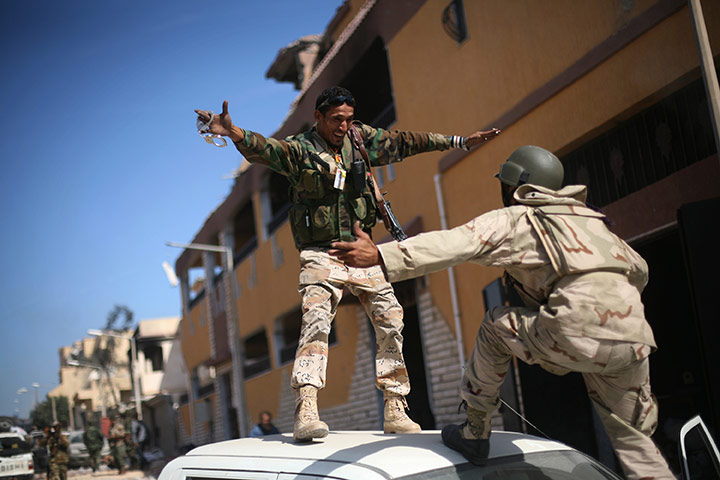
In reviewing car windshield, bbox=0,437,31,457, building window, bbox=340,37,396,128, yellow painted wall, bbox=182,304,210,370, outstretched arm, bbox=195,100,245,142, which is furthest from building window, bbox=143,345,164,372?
outstretched arm, bbox=195,100,245,142

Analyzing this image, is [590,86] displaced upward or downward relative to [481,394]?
upward

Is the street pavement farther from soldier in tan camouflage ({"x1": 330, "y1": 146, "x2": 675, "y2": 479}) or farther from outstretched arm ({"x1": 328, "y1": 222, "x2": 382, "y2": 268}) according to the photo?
outstretched arm ({"x1": 328, "y1": 222, "x2": 382, "y2": 268})

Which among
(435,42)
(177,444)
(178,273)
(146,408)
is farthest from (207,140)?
(146,408)

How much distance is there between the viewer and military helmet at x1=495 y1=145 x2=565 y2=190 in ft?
9.86

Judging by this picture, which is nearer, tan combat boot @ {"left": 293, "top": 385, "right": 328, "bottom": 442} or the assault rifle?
tan combat boot @ {"left": 293, "top": 385, "right": 328, "bottom": 442}

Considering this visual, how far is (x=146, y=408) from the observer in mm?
47812

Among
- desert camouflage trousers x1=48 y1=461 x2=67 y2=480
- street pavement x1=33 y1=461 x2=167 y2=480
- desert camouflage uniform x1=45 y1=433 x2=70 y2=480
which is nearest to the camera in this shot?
desert camouflage trousers x1=48 y1=461 x2=67 y2=480

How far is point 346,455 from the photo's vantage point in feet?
8.84

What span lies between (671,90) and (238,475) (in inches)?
225

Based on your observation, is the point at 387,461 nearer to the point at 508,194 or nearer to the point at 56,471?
the point at 508,194

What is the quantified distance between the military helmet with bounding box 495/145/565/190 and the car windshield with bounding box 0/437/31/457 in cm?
1222

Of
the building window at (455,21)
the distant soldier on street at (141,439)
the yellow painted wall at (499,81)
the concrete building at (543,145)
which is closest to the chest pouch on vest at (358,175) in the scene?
the concrete building at (543,145)

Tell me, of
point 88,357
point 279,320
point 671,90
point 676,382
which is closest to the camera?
point 671,90

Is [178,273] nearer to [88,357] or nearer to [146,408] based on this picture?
[146,408]
